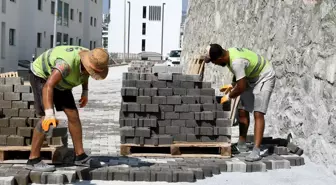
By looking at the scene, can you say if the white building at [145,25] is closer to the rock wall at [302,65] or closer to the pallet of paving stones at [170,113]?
the rock wall at [302,65]

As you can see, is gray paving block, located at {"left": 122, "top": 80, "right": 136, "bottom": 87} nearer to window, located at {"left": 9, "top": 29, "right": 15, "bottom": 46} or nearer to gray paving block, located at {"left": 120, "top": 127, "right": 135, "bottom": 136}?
gray paving block, located at {"left": 120, "top": 127, "right": 135, "bottom": 136}

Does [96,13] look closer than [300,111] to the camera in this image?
No

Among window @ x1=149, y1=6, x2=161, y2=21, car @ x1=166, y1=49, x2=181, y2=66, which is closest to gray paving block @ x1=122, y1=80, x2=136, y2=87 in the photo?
car @ x1=166, y1=49, x2=181, y2=66

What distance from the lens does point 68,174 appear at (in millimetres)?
5422

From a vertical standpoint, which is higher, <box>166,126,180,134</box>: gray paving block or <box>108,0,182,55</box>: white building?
<box>108,0,182,55</box>: white building

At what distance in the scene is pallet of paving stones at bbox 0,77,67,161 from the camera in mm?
6086

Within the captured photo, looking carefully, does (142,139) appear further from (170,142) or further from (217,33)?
(217,33)

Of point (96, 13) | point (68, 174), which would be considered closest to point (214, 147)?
point (68, 174)

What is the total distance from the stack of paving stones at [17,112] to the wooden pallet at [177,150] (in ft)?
3.41

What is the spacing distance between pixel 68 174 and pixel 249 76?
288cm

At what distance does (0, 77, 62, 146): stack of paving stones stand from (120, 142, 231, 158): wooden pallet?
1.04 metres

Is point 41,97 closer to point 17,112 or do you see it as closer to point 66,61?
point 66,61

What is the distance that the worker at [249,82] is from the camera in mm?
6348

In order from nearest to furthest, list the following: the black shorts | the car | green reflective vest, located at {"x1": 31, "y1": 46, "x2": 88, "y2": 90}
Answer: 1. green reflective vest, located at {"x1": 31, "y1": 46, "x2": 88, "y2": 90}
2. the black shorts
3. the car
